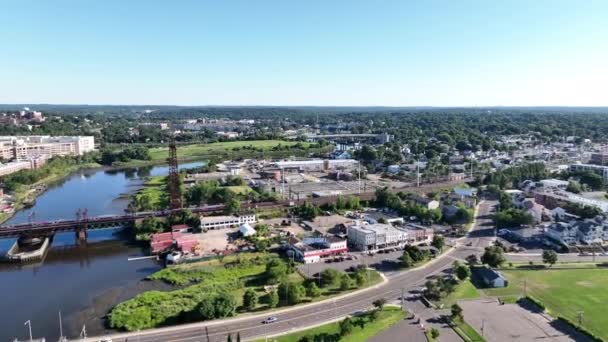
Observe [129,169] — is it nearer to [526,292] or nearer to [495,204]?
[495,204]

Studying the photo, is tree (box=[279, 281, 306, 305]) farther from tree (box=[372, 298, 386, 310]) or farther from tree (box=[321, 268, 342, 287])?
tree (box=[372, 298, 386, 310])

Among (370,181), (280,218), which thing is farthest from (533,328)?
(370,181)

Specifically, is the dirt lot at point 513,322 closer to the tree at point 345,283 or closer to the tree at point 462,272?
the tree at point 462,272

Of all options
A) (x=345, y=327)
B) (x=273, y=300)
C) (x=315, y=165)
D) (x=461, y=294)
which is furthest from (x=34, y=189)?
(x=461, y=294)

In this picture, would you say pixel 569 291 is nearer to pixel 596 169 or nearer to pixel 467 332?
pixel 467 332

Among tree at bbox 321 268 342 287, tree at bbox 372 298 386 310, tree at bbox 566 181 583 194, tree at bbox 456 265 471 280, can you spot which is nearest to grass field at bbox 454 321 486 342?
tree at bbox 372 298 386 310

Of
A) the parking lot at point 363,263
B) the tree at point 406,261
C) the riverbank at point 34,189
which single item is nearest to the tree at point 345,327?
the parking lot at point 363,263
